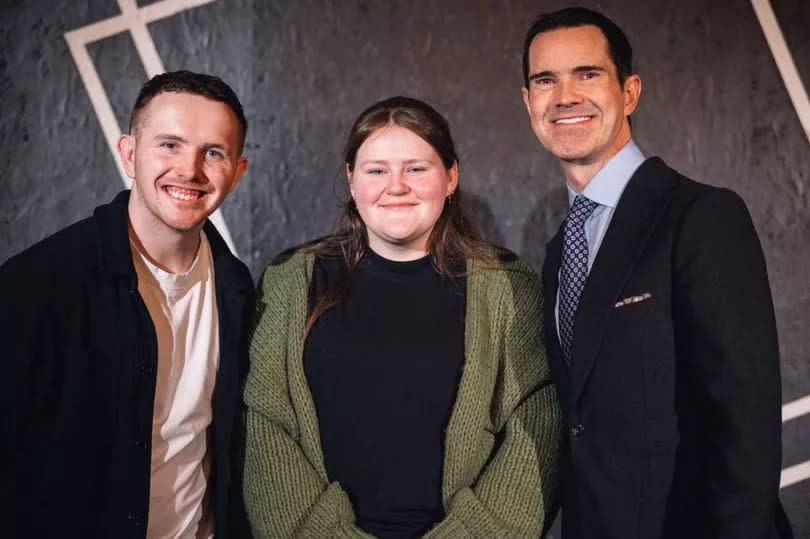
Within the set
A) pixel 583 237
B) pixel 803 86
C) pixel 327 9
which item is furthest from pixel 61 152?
pixel 803 86

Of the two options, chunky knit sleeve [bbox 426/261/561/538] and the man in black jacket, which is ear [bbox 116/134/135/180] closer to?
the man in black jacket

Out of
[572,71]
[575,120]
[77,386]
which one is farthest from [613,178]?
[77,386]

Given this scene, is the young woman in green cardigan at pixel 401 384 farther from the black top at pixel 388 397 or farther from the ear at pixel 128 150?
the ear at pixel 128 150

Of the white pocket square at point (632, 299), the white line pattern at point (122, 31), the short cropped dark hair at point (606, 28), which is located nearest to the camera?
the white pocket square at point (632, 299)

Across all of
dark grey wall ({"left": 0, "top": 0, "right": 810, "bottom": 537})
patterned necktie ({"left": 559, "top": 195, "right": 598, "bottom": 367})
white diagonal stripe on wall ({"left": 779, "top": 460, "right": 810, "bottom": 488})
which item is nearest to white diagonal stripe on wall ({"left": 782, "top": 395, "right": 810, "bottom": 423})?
dark grey wall ({"left": 0, "top": 0, "right": 810, "bottom": 537})

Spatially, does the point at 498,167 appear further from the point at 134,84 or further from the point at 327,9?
the point at 134,84

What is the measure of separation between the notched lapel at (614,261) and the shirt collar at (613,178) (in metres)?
0.05

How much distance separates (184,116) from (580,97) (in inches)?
33.8

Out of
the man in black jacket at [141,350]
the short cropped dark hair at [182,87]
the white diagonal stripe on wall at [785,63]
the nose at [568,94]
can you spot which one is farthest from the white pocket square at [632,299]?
the white diagonal stripe on wall at [785,63]

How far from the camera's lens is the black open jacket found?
1436mm

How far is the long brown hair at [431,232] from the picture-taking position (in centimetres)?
172

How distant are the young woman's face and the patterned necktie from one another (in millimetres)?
310

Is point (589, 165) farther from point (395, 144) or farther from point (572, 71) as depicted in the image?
point (395, 144)

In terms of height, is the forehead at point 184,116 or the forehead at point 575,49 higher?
the forehead at point 184,116
